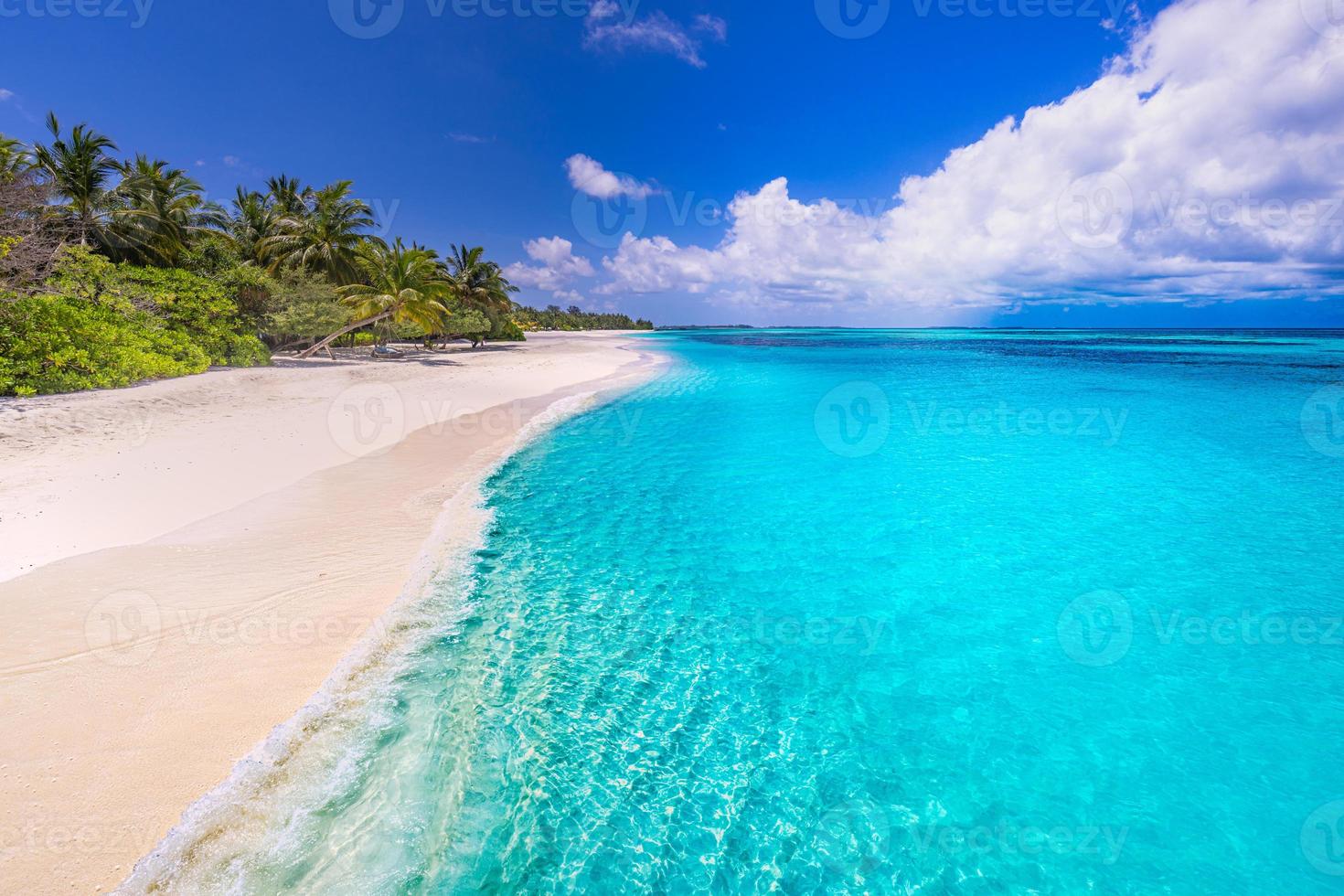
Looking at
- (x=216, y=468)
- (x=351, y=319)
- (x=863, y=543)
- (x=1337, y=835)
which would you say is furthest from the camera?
(x=351, y=319)

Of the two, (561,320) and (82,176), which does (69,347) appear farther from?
(561,320)

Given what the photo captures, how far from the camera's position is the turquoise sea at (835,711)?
376 cm

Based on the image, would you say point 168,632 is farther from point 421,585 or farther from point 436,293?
point 436,293

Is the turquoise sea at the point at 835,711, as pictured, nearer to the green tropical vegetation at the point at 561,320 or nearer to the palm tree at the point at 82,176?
the palm tree at the point at 82,176

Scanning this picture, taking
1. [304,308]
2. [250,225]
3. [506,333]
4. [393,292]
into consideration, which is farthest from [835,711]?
[506,333]

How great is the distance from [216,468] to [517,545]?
7133 mm

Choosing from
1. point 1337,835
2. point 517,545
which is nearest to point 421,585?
point 517,545

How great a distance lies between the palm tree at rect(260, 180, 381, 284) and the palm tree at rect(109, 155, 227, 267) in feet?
11.8

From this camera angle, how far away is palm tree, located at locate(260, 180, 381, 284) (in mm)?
34000

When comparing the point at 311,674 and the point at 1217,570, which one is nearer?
the point at 311,674

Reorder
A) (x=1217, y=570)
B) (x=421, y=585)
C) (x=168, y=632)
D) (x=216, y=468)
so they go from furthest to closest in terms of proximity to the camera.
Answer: (x=216, y=468) → (x=1217, y=570) → (x=421, y=585) → (x=168, y=632)

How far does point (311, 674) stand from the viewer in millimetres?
5219

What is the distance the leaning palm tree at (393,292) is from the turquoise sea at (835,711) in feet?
88.8

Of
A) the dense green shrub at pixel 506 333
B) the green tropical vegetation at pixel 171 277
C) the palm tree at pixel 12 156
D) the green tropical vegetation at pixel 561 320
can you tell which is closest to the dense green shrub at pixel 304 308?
the green tropical vegetation at pixel 171 277
